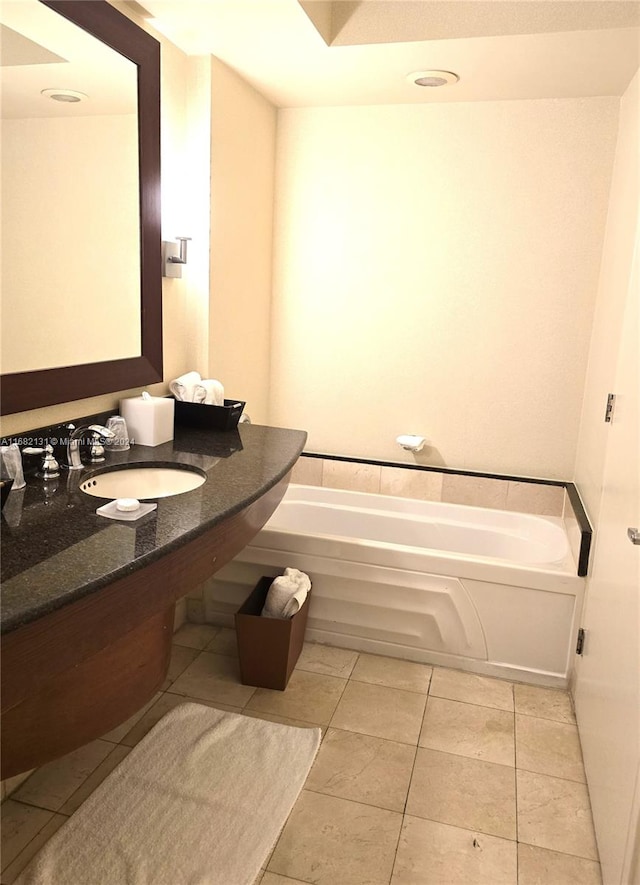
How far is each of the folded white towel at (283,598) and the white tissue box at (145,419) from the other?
714 millimetres

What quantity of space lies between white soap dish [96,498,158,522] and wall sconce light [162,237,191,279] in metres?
1.12

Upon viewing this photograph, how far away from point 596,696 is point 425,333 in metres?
1.75

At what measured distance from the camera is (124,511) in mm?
1440

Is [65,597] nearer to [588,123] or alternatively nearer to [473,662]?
[473,662]

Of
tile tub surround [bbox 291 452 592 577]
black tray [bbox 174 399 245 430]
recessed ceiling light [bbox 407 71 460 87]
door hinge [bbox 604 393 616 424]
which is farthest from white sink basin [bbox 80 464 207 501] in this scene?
recessed ceiling light [bbox 407 71 460 87]

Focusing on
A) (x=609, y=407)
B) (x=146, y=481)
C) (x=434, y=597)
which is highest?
(x=609, y=407)

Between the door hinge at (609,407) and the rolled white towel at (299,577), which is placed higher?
the door hinge at (609,407)

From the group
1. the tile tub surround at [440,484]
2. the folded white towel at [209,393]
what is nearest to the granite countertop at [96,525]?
the folded white towel at [209,393]

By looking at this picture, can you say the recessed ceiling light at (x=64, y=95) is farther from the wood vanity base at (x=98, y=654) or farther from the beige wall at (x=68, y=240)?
the wood vanity base at (x=98, y=654)

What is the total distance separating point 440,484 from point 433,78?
5.70 feet

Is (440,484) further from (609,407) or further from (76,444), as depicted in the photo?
(76,444)

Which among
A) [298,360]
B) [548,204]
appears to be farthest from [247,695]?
[548,204]

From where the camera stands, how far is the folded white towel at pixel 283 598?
2.37 metres

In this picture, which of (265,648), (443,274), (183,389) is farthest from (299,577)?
(443,274)
